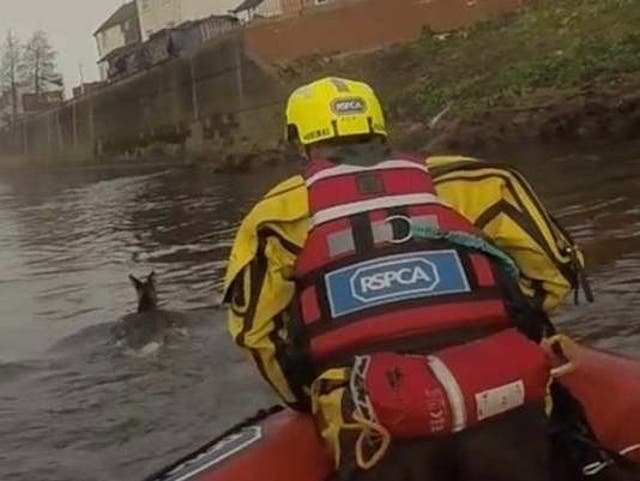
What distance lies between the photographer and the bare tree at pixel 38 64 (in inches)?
3659

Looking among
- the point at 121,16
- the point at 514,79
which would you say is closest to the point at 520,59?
the point at 514,79

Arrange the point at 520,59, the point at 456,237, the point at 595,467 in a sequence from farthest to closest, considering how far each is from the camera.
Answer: the point at 520,59 < the point at 595,467 < the point at 456,237

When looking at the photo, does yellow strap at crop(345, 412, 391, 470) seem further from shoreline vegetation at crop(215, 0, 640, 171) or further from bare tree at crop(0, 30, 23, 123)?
bare tree at crop(0, 30, 23, 123)

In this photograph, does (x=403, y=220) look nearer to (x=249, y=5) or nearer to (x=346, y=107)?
(x=346, y=107)

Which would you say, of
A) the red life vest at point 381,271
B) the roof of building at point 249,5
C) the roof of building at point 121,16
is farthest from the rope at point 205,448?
the roof of building at point 121,16

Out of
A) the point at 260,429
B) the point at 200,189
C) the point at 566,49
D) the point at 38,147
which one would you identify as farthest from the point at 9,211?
the point at 38,147

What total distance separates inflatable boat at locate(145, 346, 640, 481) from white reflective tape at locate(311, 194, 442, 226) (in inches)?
28.3

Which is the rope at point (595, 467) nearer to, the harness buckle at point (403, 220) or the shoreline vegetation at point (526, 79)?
the harness buckle at point (403, 220)

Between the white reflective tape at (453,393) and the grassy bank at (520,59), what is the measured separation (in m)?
23.8

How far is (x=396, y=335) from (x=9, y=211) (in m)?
28.3

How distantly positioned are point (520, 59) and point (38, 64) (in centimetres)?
6741

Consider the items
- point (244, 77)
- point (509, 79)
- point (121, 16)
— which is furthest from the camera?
point (121, 16)

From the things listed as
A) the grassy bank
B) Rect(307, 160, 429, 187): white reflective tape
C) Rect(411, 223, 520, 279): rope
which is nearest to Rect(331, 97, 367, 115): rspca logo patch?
Rect(307, 160, 429, 187): white reflective tape

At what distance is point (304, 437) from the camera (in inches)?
168
